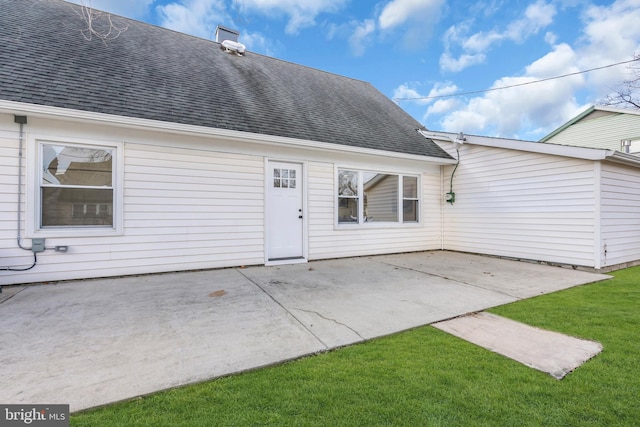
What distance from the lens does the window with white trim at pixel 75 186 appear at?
14.7 ft

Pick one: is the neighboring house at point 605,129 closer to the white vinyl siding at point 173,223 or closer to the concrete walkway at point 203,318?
the concrete walkway at point 203,318

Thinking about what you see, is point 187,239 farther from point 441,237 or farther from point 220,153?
point 441,237

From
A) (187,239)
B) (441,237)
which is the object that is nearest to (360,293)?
(187,239)

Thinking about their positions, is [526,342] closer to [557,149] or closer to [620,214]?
[557,149]

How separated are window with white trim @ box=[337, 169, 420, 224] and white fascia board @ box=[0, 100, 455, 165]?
2.35 feet

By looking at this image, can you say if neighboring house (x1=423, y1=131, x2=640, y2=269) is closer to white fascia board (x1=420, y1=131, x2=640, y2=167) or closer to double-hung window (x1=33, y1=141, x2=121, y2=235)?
white fascia board (x1=420, y1=131, x2=640, y2=167)

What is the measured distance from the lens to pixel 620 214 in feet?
19.5

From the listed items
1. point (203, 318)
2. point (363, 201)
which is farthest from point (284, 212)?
point (203, 318)

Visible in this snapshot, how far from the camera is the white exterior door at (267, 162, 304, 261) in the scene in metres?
6.17

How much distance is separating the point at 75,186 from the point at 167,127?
1717mm

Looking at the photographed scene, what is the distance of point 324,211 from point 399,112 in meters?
5.67

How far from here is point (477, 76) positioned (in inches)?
566

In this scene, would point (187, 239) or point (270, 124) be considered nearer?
point (187, 239)

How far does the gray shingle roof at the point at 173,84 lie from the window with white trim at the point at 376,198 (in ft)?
2.62
